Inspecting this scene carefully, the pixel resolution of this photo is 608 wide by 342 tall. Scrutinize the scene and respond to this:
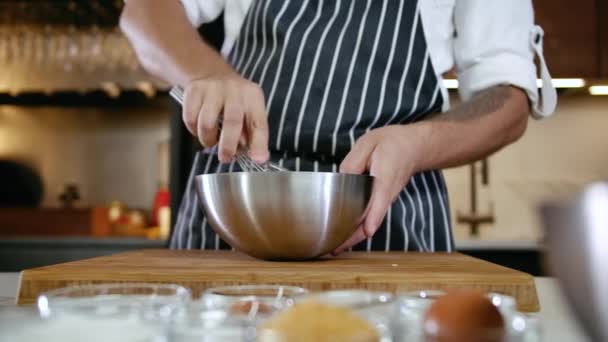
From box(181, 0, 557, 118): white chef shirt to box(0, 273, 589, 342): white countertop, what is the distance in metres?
0.40

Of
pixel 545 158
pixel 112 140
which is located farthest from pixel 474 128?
pixel 112 140

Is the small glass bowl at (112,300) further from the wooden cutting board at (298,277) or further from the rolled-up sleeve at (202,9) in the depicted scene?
the rolled-up sleeve at (202,9)

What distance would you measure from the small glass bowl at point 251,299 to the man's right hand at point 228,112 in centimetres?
38

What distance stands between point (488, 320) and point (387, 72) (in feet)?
2.69

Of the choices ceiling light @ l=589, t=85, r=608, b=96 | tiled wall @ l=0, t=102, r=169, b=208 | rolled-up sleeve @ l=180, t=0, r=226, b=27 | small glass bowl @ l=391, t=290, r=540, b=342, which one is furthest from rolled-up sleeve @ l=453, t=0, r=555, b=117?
tiled wall @ l=0, t=102, r=169, b=208

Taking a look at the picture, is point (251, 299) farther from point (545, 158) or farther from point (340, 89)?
→ point (545, 158)

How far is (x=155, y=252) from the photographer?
0.99 metres

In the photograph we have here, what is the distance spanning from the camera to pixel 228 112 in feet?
2.95

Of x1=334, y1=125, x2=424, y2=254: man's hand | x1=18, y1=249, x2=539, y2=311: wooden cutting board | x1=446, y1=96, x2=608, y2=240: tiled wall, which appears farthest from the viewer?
x1=446, y1=96, x2=608, y2=240: tiled wall

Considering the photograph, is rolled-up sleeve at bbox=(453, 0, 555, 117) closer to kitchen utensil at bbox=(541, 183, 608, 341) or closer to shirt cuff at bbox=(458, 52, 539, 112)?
shirt cuff at bbox=(458, 52, 539, 112)

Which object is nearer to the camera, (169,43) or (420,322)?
(420,322)

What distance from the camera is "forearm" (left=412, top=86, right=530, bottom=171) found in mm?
1056

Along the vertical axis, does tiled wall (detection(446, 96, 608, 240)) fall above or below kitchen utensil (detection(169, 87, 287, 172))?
above

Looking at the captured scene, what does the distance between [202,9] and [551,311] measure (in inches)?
32.7
